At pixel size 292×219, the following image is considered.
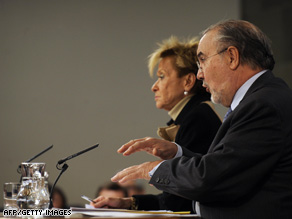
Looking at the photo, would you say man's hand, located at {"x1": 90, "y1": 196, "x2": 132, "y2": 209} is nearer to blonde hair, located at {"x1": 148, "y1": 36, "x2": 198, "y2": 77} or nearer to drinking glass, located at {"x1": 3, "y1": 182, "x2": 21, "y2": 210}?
drinking glass, located at {"x1": 3, "y1": 182, "x2": 21, "y2": 210}

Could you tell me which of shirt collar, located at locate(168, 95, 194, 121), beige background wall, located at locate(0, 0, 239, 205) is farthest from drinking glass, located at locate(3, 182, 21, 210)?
beige background wall, located at locate(0, 0, 239, 205)

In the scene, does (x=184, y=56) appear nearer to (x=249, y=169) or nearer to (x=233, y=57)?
(x=233, y=57)

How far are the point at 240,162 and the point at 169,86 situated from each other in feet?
4.58

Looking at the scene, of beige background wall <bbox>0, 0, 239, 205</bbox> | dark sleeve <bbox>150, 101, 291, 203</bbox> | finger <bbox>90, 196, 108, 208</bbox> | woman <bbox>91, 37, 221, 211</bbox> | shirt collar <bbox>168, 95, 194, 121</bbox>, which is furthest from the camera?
beige background wall <bbox>0, 0, 239, 205</bbox>

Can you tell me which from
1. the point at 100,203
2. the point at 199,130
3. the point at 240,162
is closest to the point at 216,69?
the point at 240,162

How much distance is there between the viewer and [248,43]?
1.86 meters

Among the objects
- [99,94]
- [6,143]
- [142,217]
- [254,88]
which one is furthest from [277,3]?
[142,217]

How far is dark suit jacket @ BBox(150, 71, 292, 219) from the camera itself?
5.06 feet

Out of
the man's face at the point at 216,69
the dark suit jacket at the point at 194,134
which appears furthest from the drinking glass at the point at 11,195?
the man's face at the point at 216,69

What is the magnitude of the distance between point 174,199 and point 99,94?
329 centimetres

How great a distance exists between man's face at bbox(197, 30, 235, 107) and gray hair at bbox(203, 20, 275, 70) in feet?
0.15

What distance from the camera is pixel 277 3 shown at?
5172 millimetres

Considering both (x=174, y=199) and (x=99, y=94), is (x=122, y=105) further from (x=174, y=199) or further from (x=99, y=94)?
(x=174, y=199)

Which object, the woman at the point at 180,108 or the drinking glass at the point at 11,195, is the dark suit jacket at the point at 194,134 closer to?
the woman at the point at 180,108
